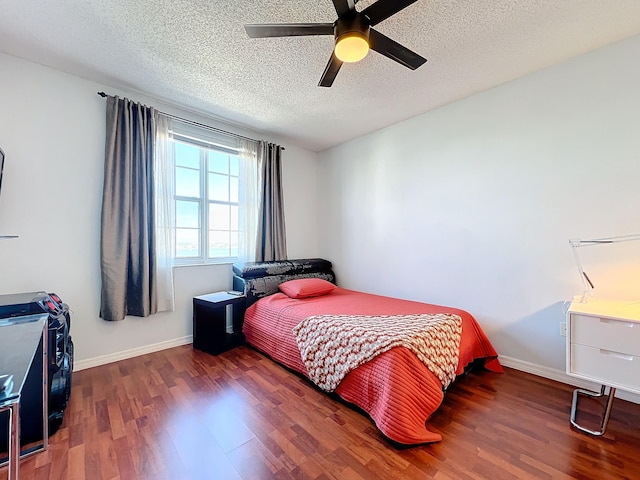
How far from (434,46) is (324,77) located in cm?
90

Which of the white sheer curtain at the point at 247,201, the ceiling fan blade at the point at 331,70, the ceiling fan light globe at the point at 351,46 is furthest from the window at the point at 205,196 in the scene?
the ceiling fan light globe at the point at 351,46

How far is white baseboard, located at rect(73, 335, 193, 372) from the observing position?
245cm

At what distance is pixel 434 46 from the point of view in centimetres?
206

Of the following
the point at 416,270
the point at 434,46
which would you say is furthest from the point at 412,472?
the point at 434,46

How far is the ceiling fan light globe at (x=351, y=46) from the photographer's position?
1459mm

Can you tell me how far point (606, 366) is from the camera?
158 cm

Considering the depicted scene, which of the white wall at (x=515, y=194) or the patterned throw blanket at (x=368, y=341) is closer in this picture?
the patterned throw blanket at (x=368, y=341)

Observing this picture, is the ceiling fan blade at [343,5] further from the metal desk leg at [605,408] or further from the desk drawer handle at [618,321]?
the metal desk leg at [605,408]

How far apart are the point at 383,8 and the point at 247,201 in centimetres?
259

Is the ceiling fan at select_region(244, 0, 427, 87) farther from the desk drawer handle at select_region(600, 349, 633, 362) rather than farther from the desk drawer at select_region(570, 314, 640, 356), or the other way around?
the desk drawer handle at select_region(600, 349, 633, 362)

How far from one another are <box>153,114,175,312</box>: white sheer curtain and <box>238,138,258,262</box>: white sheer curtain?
84cm

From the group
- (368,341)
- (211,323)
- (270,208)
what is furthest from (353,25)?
(211,323)

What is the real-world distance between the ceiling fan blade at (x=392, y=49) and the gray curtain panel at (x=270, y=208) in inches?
90.6

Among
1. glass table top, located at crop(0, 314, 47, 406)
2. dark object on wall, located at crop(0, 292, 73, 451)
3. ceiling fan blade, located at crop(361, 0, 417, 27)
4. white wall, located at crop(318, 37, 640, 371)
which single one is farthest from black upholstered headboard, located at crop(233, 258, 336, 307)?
ceiling fan blade, located at crop(361, 0, 417, 27)
